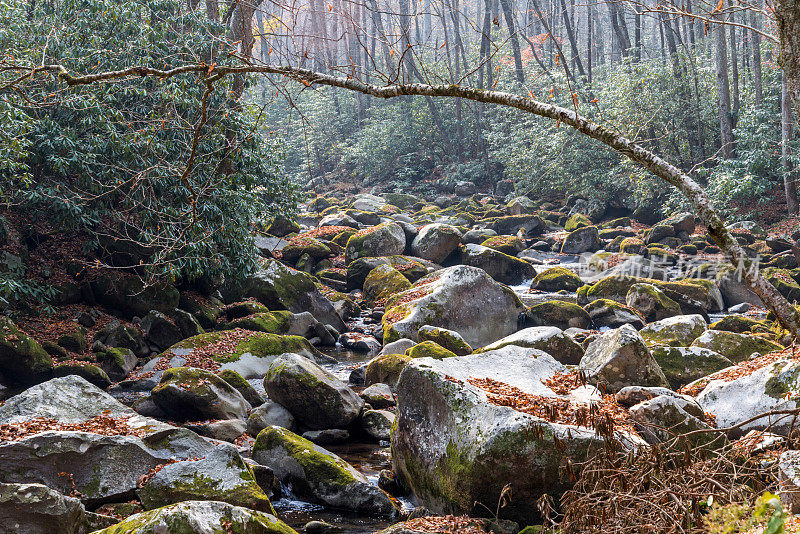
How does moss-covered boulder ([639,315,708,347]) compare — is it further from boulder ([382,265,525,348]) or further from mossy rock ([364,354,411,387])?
mossy rock ([364,354,411,387])

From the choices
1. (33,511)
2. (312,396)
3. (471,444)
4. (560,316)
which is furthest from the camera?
(560,316)

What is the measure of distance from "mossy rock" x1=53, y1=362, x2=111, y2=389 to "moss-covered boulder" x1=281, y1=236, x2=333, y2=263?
8655mm

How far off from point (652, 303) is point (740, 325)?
2109 mm

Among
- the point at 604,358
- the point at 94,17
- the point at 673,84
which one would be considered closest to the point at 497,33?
the point at 673,84

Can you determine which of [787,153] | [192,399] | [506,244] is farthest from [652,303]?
[192,399]

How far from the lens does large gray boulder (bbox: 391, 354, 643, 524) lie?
191 inches

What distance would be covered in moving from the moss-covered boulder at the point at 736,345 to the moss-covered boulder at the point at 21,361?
382 inches

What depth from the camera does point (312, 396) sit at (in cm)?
739

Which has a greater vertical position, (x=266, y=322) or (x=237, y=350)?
(x=266, y=322)

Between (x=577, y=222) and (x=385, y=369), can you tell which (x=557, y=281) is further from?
(x=385, y=369)

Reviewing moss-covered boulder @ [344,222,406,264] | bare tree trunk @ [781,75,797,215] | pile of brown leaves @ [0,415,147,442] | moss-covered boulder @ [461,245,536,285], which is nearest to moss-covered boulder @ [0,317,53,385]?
pile of brown leaves @ [0,415,147,442]

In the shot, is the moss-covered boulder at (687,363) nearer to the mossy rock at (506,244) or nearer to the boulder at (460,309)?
the boulder at (460,309)

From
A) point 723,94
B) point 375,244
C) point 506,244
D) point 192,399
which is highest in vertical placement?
point 723,94

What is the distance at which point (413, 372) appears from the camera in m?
5.92
